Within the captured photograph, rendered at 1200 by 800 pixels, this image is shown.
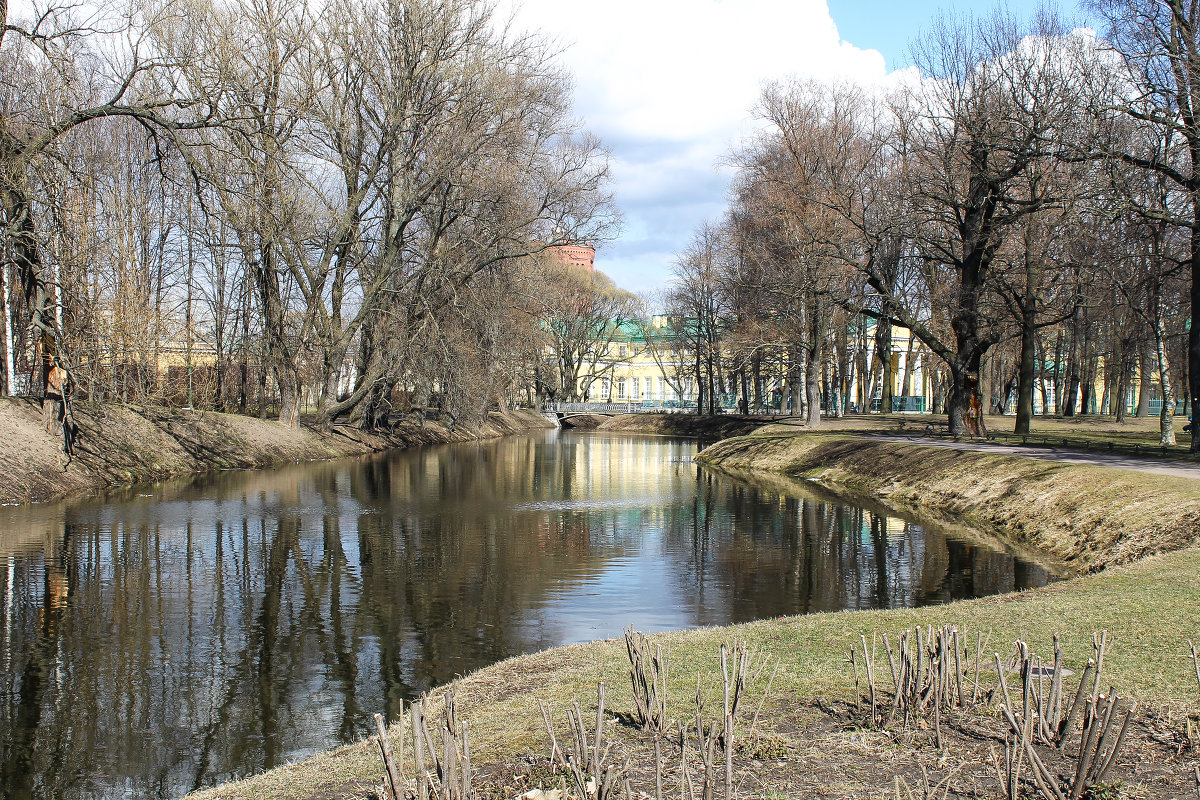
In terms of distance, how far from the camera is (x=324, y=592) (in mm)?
13273

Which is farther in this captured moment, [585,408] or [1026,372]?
[585,408]

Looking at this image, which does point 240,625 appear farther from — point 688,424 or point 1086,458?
point 688,424

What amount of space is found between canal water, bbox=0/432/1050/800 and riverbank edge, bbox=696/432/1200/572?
4.58 ft

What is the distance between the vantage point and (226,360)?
38406mm

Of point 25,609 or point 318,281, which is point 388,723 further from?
point 318,281

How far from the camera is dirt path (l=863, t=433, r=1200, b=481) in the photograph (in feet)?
63.8

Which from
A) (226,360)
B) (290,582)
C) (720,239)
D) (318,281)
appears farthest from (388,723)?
(720,239)

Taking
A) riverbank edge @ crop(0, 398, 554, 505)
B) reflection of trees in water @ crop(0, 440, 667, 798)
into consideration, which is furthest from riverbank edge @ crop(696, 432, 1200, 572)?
riverbank edge @ crop(0, 398, 554, 505)

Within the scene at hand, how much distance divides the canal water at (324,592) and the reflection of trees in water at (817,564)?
71mm

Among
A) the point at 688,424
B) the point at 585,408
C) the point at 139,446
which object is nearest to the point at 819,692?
the point at 139,446

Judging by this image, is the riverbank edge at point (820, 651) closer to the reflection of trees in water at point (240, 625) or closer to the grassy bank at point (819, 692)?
the grassy bank at point (819, 692)

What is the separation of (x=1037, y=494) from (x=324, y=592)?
1431 centimetres

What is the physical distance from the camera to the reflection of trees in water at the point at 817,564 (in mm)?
13062

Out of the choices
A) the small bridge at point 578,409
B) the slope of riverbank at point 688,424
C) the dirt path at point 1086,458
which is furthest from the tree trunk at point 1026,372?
the small bridge at point 578,409
